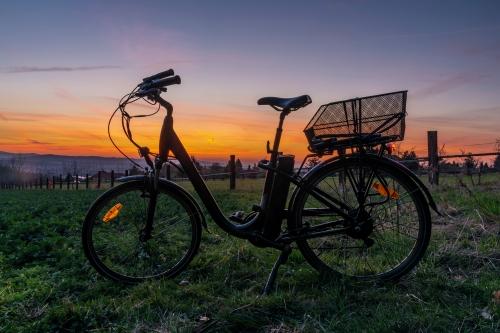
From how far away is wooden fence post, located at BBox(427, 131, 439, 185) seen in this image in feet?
39.1

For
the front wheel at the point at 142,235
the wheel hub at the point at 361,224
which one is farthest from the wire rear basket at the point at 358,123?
the front wheel at the point at 142,235

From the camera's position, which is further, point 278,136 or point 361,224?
point 361,224

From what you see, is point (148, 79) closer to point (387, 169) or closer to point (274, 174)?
point (274, 174)

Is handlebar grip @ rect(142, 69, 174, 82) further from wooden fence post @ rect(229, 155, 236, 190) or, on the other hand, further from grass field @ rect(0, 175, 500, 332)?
wooden fence post @ rect(229, 155, 236, 190)

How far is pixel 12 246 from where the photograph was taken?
5.84 metres

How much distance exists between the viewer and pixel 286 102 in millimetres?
3826

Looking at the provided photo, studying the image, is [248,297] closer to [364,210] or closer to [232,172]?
[364,210]

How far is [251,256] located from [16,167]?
14778cm

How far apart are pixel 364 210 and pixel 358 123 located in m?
0.76

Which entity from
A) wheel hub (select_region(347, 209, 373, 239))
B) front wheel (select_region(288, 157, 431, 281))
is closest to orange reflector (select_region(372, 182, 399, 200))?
front wheel (select_region(288, 157, 431, 281))

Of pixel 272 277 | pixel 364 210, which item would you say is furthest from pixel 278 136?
pixel 272 277

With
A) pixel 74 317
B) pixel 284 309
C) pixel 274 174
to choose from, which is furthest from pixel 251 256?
pixel 74 317

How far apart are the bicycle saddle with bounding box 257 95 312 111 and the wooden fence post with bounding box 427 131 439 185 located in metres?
9.02

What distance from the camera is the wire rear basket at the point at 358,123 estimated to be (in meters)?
3.74
